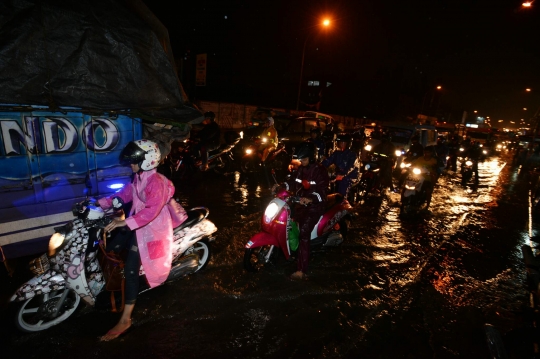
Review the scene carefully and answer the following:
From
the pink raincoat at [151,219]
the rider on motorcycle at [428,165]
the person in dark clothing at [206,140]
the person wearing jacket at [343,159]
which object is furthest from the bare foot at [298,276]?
the person in dark clothing at [206,140]

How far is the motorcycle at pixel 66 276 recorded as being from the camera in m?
2.86

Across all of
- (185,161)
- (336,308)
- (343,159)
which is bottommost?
(336,308)

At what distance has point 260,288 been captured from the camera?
3959mm

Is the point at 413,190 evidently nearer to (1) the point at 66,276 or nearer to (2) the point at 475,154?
(2) the point at 475,154

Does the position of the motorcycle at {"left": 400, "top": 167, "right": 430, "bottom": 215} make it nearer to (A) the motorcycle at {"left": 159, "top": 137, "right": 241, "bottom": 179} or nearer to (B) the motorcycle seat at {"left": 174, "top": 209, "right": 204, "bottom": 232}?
(A) the motorcycle at {"left": 159, "top": 137, "right": 241, "bottom": 179}

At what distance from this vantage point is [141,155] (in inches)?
111

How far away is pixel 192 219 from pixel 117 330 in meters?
1.39

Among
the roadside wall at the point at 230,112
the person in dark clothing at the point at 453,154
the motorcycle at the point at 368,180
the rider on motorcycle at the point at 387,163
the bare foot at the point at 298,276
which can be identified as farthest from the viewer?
the roadside wall at the point at 230,112

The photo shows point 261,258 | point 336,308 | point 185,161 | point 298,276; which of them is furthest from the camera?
point 185,161

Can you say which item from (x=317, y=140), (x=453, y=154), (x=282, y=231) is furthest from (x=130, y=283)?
(x=453, y=154)

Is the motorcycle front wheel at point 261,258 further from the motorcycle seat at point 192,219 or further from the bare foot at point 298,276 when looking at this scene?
the motorcycle seat at point 192,219

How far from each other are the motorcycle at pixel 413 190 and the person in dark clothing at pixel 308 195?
4342 mm

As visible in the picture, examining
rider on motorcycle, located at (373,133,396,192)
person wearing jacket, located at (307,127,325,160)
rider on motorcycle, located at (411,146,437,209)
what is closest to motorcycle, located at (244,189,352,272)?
rider on motorcycle, located at (411,146,437,209)

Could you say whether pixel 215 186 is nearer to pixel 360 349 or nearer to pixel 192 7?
pixel 360 349
